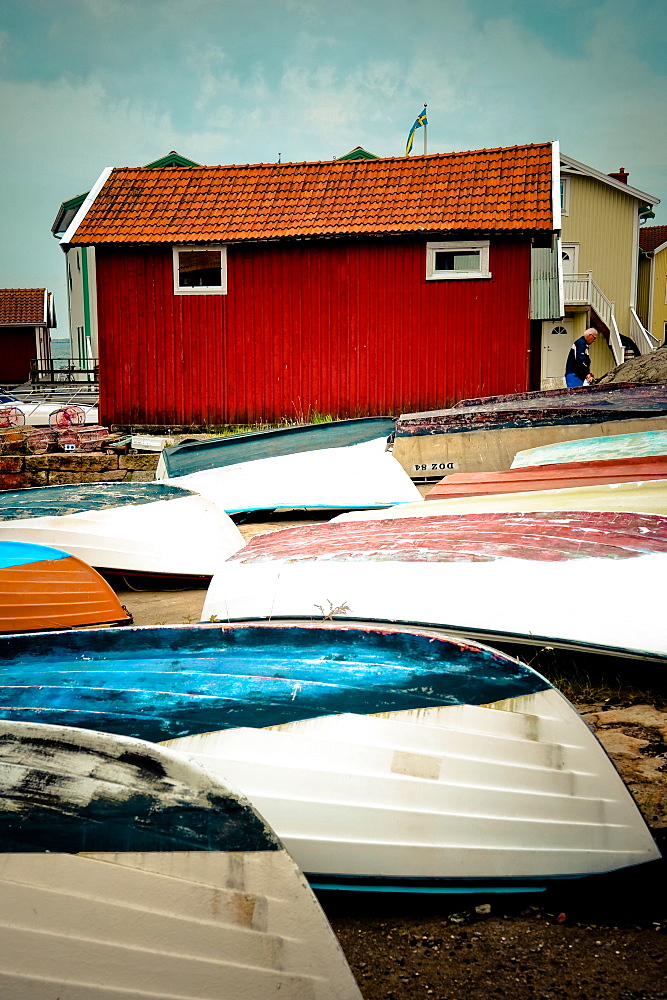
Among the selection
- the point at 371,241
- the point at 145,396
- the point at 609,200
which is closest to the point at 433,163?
the point at 371,241

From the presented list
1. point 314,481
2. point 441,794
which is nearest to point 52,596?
point 441,794

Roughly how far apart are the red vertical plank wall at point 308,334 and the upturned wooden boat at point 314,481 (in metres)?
4.06

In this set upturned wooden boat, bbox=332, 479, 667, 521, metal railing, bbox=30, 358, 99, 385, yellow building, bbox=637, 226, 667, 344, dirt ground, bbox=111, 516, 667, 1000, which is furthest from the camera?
yellow building, bbox=637, 226, 667, 344

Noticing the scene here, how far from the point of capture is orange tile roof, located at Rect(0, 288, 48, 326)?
36.2m

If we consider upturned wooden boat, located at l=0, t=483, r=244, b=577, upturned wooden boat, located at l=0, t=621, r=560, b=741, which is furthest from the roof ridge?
upturned wooden boat, located at l=0, t=621, r=560, b=741

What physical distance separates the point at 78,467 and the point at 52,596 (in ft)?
20.8

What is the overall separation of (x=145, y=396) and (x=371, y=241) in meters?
4.22

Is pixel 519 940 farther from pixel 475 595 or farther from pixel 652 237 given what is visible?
pixel 652 237

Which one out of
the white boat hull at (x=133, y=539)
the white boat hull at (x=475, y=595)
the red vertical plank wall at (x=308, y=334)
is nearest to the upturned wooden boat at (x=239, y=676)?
the white boat hull at (x=475, y=595)

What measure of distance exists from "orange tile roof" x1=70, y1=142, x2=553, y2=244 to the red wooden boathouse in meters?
0.03

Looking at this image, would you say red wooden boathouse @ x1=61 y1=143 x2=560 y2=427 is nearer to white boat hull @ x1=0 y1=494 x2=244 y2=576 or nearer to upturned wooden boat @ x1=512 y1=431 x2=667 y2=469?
upturned wooden boat @ x1=512 y1=431 x2=667 y2=469

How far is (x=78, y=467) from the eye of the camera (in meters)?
10.4

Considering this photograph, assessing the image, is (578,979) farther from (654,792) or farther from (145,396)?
(145,396)

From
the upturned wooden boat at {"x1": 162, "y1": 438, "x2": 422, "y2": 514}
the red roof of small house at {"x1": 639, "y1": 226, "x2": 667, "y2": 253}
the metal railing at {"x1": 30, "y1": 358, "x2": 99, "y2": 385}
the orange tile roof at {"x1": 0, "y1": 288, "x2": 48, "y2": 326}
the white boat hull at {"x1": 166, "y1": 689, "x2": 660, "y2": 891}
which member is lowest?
the white boat hull at {"x1": 166, "y1": 689, "x2": 660, "y2": 891}
